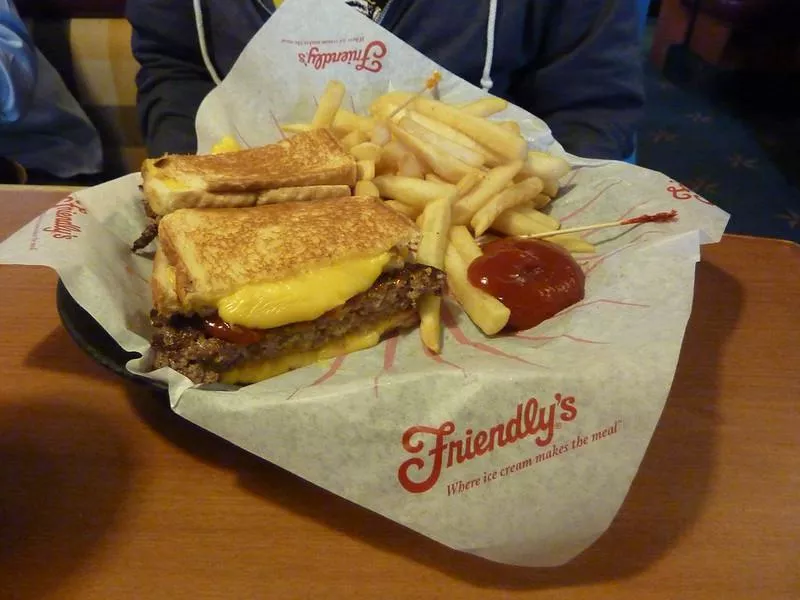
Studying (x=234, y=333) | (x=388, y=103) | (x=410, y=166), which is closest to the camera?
(x=234, y=333)

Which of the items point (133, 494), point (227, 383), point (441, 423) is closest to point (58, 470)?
point (133, 494)

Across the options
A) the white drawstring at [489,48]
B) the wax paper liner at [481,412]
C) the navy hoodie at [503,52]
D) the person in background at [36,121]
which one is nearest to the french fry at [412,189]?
the wax paper liner at [481,412]

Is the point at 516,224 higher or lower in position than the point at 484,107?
lower

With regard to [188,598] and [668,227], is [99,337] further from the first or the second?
[668,227]

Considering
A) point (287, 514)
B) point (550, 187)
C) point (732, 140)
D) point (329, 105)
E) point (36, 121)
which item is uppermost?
point (329, 105)

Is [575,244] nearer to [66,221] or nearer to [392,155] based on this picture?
[392,155]

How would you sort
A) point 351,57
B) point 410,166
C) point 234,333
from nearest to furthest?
point 234,333, point 410,166, point 351,57

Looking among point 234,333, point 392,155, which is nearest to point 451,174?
point 392,155
